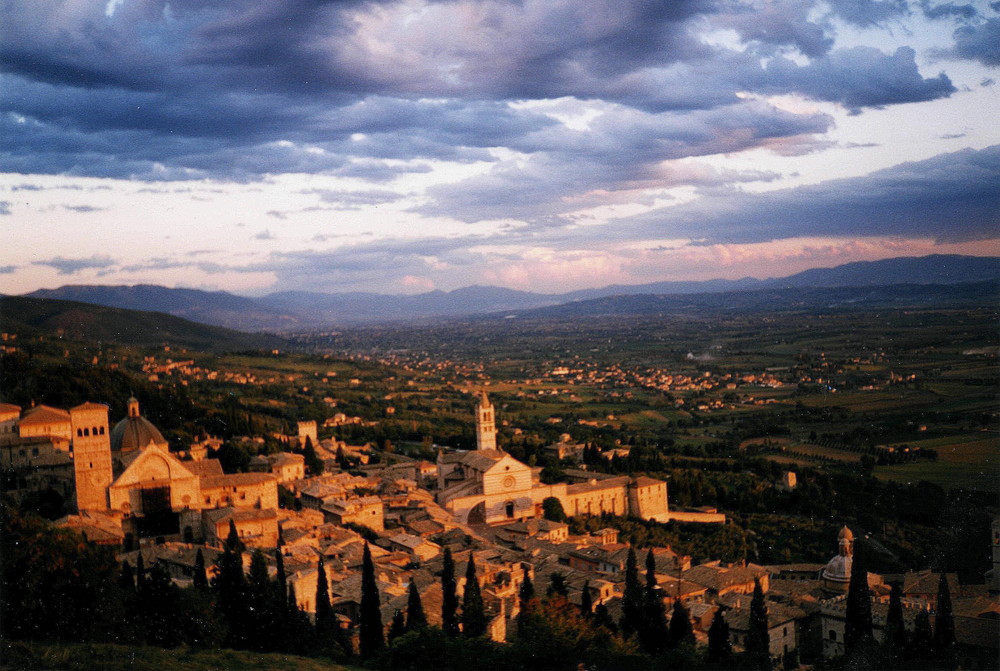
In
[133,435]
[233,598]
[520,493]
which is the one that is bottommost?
[520,493]

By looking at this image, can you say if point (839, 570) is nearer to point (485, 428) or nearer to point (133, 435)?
point (485, 428)

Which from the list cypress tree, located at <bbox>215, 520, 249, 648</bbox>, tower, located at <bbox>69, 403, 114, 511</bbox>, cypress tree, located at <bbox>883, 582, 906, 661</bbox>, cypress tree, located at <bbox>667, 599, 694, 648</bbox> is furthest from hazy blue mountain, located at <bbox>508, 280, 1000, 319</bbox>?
cypress tree, located at <bbox>215, 520, 249, 648</bbox>

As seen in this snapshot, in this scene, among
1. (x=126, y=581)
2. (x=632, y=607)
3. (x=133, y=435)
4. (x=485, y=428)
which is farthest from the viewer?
(x=485, y=428)

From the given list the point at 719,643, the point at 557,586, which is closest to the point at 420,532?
the point at 557,586

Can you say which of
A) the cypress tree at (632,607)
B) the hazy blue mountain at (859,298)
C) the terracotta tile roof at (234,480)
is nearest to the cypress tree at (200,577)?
the cypress tree at (632,607)

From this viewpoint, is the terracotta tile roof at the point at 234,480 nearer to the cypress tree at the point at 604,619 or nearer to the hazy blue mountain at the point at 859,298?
the cypress tree at the point at 604,619

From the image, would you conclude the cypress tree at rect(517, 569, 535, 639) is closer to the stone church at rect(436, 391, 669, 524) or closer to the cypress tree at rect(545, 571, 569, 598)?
the cypress tree at rect(545, 571, 569, 598)

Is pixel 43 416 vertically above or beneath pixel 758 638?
above
